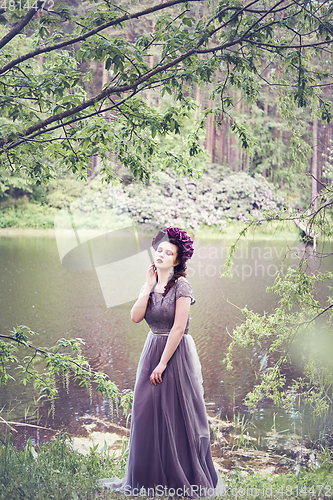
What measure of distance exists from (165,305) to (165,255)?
0.26 metres

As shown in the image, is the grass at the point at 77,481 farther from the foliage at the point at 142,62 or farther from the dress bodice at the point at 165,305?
the foliage at the point at 142,62

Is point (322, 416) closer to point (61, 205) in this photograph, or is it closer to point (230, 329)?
point (230, 329)

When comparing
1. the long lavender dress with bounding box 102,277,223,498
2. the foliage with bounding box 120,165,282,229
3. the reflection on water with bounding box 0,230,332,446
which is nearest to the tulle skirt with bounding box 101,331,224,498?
the long lavender dress with bounding box 102,277,223,498

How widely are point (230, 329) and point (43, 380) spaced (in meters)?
4.09

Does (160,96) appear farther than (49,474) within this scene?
Yes

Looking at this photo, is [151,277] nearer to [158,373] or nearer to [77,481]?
[158,373]

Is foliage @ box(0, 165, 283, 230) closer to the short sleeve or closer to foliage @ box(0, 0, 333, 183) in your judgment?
foliage @ box(0, 0, 333, 183)

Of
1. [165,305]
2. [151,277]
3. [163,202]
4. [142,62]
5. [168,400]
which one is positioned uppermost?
[163,202]

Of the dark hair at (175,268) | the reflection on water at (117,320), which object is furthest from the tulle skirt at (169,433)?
the reflection on water at (117,320)

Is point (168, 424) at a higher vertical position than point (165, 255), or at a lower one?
lower

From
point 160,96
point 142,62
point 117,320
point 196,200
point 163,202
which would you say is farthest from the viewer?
point 196,200

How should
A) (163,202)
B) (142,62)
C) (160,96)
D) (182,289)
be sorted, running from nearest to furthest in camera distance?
(182,289)
(142,62)
(160,96)
(163,202)

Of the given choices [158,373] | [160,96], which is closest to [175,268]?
[158,373]

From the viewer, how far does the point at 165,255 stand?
6.65ft
